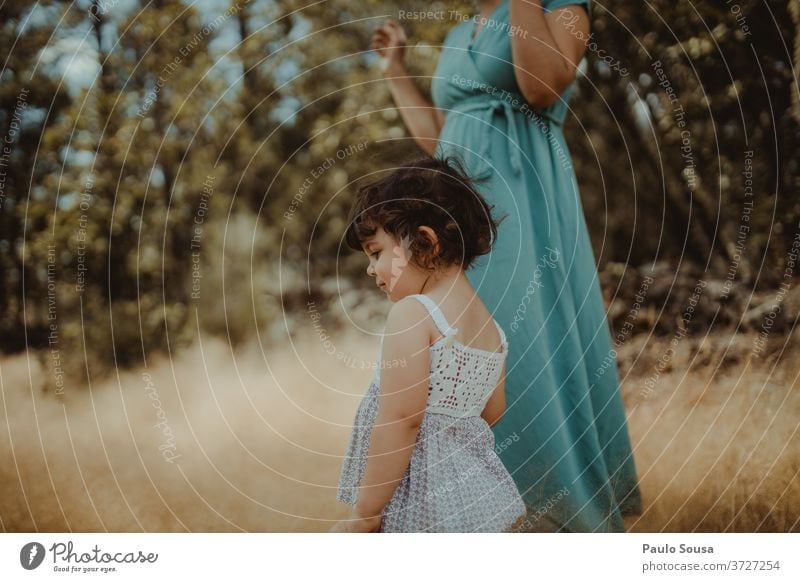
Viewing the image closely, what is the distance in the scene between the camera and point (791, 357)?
2234mm

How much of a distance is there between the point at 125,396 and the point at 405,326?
1302mm

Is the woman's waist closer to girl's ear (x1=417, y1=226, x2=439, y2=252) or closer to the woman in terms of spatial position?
the woman

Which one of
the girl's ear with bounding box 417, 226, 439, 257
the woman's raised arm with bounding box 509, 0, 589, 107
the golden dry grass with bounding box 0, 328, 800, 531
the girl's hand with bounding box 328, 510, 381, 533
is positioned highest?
the woman's raised arm with bounding box 509, 0, 589, 107

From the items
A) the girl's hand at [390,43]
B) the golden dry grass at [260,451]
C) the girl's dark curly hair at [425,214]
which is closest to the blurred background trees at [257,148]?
the golden dry grass at [260,451]

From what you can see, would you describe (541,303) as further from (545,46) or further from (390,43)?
(390,43)

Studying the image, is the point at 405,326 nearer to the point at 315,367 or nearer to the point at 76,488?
the point at 76,488

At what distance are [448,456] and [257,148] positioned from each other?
1.73 metres

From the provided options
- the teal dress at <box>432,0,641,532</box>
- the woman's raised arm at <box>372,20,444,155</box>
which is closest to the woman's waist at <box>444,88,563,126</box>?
the teal dress at <box>432,0,641,532</box>

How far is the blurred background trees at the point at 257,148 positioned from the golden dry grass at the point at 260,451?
0.30 m

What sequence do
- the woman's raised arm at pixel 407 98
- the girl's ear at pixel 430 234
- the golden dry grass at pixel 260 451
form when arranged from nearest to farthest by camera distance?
the girl's ear at pixel 430 234 → the golden dry grass at pixel 260 451 → the woman's raised arm at pixel 407 98

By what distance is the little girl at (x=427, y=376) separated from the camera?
1.47 m

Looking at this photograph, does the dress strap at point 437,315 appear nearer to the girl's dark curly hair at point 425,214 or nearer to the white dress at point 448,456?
the white dress at point 448,456

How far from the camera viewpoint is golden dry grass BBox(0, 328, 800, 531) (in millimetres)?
2006
